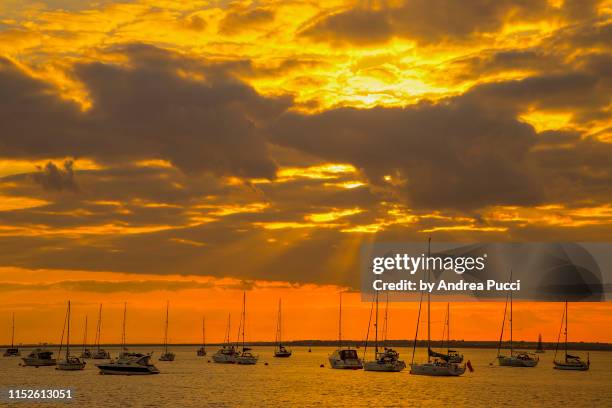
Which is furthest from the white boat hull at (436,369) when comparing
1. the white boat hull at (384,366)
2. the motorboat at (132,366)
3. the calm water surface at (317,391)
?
the motorboat at (132,366)

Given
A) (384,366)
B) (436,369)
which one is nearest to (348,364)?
(384,366)

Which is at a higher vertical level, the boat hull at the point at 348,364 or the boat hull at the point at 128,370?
the boat hull at the point at 348,364

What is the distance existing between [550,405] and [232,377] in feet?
280

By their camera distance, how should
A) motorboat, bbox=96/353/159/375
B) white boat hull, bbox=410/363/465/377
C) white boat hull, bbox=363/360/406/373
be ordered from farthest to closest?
1. white boat hull, bbox=363/360/406/373
2. motorboat, bbox=96/353/159/375
3. white boat hull, bbox=410/363/465/377

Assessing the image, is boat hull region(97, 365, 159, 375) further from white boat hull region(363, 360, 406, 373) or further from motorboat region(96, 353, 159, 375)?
white boat hull region(363, 360, 406, 373)

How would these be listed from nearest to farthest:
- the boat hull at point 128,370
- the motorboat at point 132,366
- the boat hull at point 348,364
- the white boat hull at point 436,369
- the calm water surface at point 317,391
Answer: the calm water surface at point 317,391
the white boat hull at point 436,369
the boat hull at point 128,370
the motorboat at point 132,366
the boat hull at point 348,364

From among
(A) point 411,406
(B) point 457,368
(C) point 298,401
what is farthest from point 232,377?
(A) point 411,406

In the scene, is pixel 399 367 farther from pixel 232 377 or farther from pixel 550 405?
pixel 550 405

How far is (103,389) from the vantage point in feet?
484

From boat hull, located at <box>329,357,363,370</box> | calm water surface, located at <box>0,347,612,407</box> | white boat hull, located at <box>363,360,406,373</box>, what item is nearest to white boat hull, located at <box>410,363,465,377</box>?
calm water surface, located at <box>0,347,612,407</box>

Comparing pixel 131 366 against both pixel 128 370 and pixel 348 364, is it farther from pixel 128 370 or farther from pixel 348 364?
pixel 348 364

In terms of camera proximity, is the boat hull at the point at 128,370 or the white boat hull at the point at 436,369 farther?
the boat hull at the point at 128,370

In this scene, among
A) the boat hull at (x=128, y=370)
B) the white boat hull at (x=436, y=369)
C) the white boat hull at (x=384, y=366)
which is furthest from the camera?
the white boat hull at (x=384, y=366)

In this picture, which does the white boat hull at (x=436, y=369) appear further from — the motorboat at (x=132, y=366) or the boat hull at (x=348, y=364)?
the motorboat at (x=132, y=366)
